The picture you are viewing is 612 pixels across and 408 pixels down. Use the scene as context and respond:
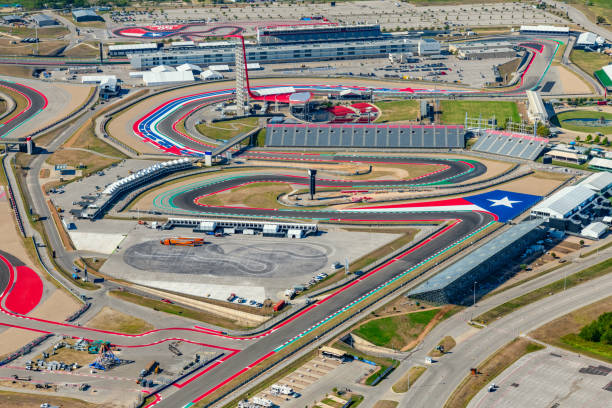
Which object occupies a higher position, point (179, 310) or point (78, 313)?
point (179, 310)

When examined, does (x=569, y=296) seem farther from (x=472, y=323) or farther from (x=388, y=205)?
(x=388, y=205)

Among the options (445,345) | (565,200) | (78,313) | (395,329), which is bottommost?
(78,313)

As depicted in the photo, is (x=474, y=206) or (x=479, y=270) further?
(x=474, y=206)

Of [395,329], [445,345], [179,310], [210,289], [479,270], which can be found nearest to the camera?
[445,345]

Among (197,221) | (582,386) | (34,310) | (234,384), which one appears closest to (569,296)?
(582,386)

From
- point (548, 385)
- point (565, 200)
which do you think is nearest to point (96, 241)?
point (548, 385)

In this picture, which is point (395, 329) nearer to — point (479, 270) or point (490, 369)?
point (490, 369)

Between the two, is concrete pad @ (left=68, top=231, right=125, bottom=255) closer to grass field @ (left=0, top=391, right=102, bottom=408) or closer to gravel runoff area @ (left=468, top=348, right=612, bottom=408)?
grass field @ (left=0, top=391, right=102, bottom=408)
